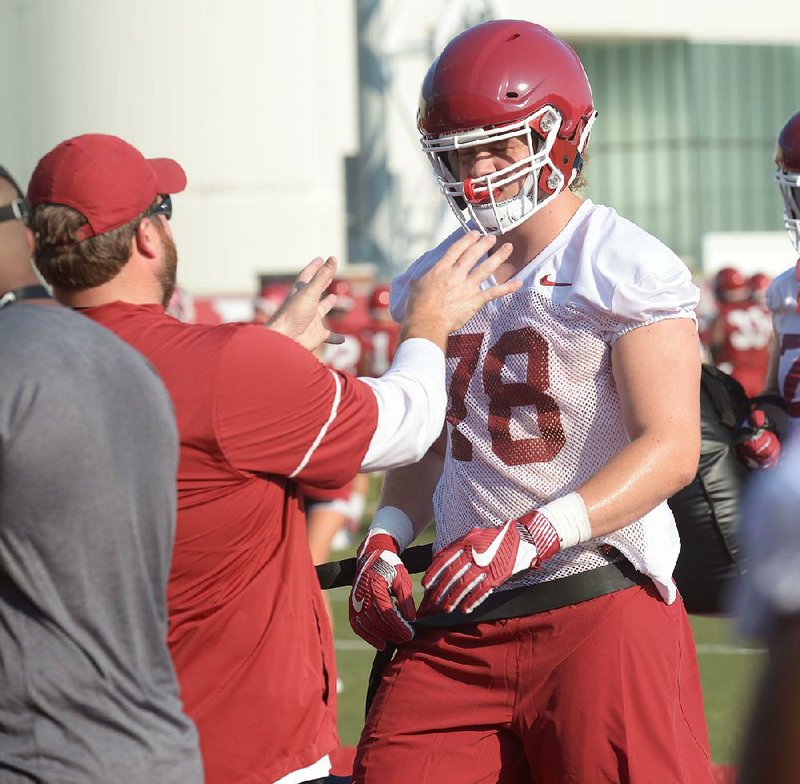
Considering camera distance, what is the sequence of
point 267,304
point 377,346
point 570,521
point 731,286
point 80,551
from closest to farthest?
point 80,551 < point 570,521 < point 267,304 < point 377,346 < point 731,286

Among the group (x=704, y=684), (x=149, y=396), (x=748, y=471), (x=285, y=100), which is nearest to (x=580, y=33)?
(x=285, y=100)

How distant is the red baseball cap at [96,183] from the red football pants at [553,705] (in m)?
1.10

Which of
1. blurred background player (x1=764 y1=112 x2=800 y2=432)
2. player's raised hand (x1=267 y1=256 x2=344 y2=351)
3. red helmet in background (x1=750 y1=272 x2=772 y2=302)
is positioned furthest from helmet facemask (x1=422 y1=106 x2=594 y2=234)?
red helmet in background (x1=750 y1=272 x2=772 y2=302)

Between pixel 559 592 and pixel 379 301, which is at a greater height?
pixel 559 592

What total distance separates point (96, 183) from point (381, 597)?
1.02 meters

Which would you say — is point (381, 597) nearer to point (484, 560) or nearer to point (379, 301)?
point (484, 560)

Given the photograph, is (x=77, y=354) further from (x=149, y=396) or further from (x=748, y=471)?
(x=748, y=471)

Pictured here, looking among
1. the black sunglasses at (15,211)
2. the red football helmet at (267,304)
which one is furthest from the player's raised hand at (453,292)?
the red football helmet at (267,304)

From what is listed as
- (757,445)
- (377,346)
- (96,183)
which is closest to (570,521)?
(96,183)

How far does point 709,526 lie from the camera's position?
351 centimetres

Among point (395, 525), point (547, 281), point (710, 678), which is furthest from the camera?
point (710, 678)

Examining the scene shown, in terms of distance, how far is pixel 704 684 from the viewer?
6.27m

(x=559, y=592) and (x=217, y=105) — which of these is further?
(x=217, y=105)

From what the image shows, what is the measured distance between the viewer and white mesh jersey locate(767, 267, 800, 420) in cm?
433
